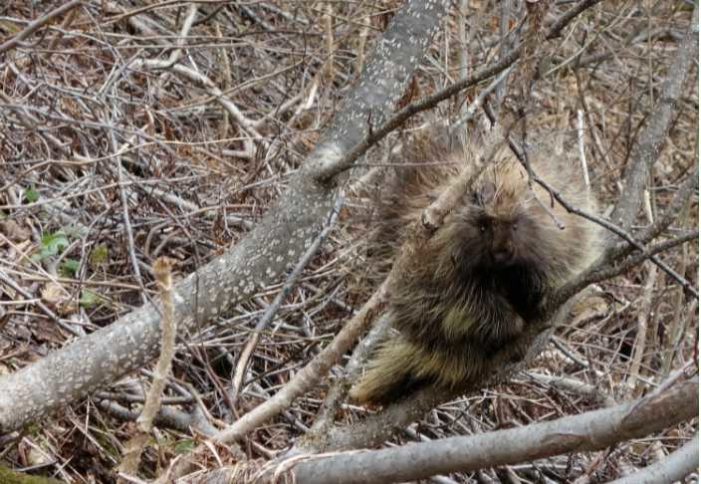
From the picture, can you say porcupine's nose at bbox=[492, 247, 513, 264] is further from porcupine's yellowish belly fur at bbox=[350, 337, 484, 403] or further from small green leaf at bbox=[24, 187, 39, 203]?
small green leaf at bbox=[24, 187, 39, 203]

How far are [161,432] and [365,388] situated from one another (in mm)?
763

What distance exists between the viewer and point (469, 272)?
3.28 meters

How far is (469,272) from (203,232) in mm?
1644

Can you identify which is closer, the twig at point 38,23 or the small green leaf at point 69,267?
the twig at point 38,23

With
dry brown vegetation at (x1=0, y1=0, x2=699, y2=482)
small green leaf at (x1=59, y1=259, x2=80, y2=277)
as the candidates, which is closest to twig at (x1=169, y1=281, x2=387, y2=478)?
dry brown vegetation at (x1=0, y1=0, x2=699, y2=482)

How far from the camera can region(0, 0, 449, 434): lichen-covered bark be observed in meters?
2.84

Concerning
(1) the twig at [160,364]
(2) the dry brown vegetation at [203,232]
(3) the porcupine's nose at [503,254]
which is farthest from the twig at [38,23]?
(3) the porcupine's nose at [503,254]

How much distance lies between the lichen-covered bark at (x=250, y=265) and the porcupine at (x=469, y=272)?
251 millimetres

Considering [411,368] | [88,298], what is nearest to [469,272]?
[411,368]

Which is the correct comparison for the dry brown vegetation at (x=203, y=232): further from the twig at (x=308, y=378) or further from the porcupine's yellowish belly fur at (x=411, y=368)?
the porcupine's yellowish belly fur at (x=411, y=368)

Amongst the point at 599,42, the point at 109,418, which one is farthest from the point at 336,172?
the point at 599,42

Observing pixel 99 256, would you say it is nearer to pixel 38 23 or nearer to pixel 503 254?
pixel 38 23

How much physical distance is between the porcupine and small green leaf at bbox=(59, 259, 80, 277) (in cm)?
142

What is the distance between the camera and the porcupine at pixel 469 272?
3.19m
